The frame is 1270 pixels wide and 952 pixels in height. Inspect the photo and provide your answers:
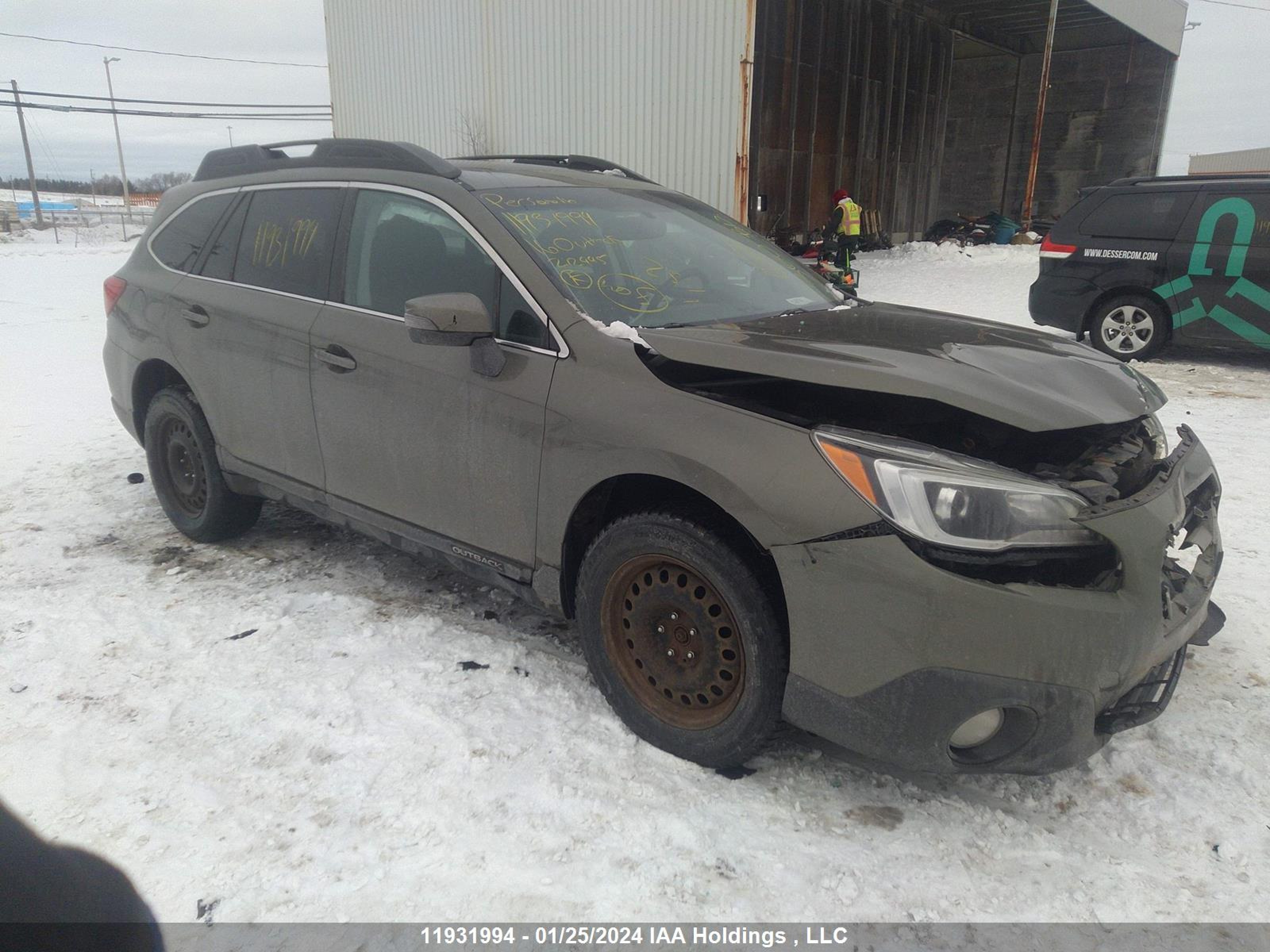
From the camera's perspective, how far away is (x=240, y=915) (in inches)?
87.0

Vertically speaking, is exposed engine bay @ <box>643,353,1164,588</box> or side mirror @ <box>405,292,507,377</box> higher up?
side mirror @ <box>405,292,507,377</box>

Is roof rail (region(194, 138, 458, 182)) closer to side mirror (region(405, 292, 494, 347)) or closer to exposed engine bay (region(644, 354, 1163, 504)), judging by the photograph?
side mirror (region(405, 292, 494, 347))

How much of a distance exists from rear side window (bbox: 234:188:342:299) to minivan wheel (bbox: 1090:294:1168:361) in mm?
7595

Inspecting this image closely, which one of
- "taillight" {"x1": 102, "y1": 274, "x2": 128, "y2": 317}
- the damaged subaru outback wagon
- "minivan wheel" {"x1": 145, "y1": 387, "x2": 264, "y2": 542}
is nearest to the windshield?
the damaged subaru outback wagon

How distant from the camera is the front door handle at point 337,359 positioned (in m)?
3.44

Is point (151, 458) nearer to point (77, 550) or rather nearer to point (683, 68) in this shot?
point (77, 550)

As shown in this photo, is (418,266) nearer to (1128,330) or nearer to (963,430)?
(963,430)

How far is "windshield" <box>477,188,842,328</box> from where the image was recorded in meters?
3.05

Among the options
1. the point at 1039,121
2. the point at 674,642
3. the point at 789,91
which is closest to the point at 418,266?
the point at 674,642

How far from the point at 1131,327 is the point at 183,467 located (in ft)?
27.8

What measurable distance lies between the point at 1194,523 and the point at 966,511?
45.4 inches

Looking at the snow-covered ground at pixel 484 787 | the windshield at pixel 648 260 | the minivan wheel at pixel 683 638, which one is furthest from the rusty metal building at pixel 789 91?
the minivan wheel at pixel 683 638

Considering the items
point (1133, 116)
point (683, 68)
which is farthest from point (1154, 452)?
point (1133, 116)

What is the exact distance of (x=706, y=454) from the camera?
2473mm
